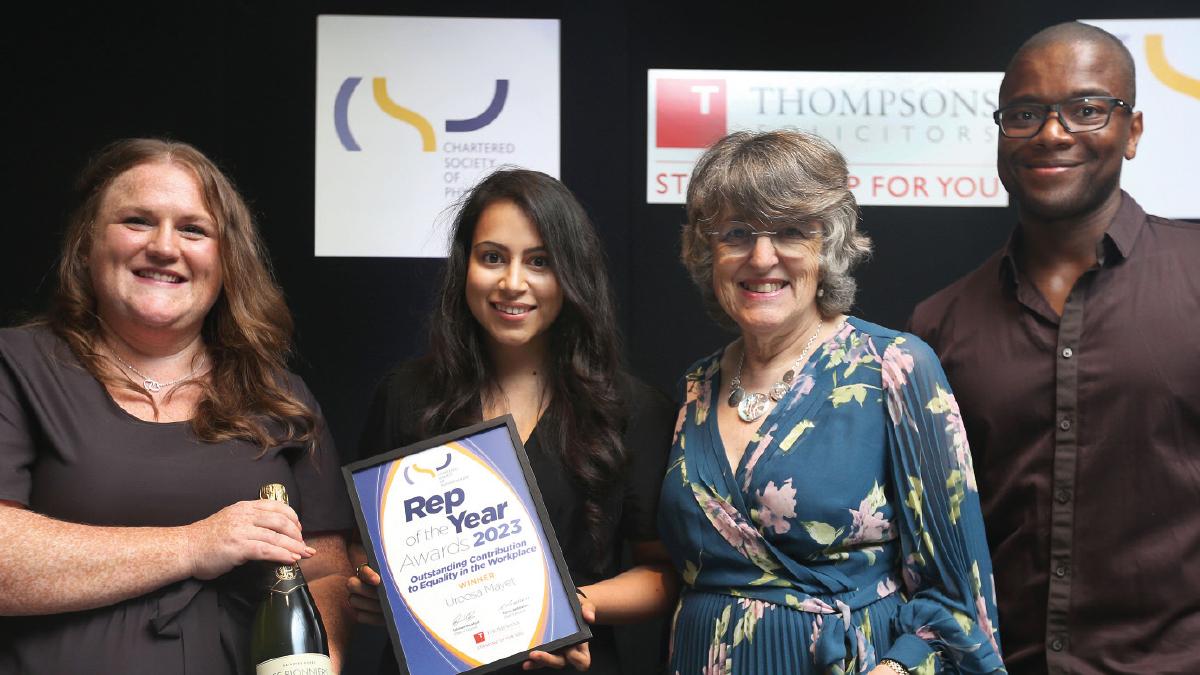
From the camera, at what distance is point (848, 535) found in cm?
214

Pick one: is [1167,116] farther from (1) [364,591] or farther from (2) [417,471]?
(1) [364,591]

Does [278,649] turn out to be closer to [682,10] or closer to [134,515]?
[134,515]

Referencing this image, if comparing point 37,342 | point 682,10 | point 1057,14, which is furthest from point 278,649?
point 1057,14

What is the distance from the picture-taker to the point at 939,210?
13.7ft

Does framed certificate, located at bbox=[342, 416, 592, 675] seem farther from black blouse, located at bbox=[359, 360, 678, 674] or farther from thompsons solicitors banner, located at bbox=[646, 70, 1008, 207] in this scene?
thompsons solicitors banner, located at bbox=[646, 70, 1008, 207]

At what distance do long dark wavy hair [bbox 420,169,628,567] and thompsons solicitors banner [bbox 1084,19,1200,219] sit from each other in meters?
2.55

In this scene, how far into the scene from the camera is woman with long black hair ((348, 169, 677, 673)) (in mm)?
2404

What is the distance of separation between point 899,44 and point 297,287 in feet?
7.84

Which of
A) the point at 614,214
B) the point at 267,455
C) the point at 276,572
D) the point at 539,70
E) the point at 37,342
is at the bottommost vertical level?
the point at 276,572

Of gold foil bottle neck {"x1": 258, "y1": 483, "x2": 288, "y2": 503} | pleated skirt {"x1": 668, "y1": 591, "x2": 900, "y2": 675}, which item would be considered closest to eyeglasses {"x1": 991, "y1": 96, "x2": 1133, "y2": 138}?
pleated skirt {"x1": 668, "y1": 591, "x2": 900, "y2": 675}

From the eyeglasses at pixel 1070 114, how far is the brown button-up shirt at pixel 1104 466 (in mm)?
233

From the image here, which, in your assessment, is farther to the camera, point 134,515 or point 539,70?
point 539,70

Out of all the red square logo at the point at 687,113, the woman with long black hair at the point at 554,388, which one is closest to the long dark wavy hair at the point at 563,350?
the woman with long black hair at the point at 554,388

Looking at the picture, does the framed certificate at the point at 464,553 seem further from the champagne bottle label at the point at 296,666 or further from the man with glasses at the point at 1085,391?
the man with glasses at the point at 1085,391
